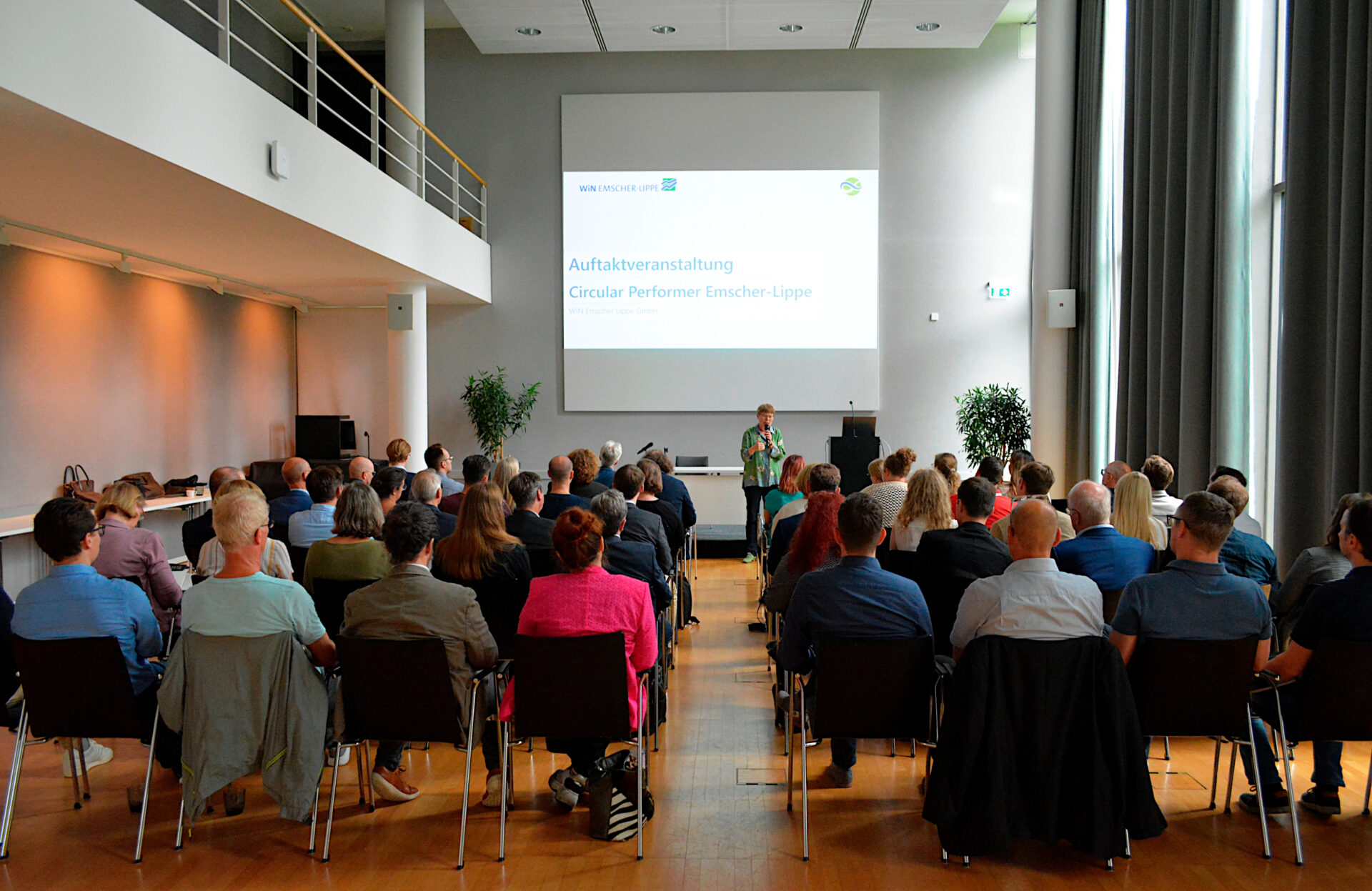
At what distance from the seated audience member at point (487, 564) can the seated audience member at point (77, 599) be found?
3.54 feet

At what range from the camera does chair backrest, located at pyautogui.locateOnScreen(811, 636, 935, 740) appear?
3021 millimetres

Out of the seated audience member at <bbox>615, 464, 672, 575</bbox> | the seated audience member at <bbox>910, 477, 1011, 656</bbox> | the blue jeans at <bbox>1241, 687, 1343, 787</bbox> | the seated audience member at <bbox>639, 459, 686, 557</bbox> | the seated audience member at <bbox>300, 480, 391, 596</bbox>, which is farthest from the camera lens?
the seated audience member at <bbox>639, 459, 686, 557</bbox>

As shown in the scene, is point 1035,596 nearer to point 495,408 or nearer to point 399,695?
point 399,695

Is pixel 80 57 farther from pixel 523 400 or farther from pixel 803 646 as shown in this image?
pixel 523 400

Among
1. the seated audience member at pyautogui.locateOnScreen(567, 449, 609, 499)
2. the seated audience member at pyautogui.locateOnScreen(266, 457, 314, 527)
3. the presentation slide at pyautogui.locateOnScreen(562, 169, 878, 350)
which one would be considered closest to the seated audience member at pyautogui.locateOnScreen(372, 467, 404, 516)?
the seated audience member at pyautogui.locateOnScreen(266, 457, 314, 527)

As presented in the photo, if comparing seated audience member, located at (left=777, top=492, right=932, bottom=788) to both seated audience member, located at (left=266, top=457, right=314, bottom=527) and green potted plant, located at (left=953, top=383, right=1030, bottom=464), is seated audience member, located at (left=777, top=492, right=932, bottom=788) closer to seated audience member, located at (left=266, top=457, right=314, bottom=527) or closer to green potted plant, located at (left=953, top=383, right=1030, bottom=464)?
seated audience member, located at (left=266, top=457, right=314, bottom=527)

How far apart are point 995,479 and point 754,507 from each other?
3206 millimetres

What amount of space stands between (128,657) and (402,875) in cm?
118

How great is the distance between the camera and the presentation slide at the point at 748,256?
11305 mm

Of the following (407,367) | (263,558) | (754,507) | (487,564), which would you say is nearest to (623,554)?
(487,564)

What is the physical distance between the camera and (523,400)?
38.1ft

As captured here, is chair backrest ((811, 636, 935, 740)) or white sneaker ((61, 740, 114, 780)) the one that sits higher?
chair backrest ((811, 636, 935, 740))

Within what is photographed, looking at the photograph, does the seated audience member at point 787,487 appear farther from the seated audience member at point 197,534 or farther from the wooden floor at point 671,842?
the seated audience member at point 197,534

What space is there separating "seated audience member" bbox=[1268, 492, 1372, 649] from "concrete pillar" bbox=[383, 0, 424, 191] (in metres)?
8.82
